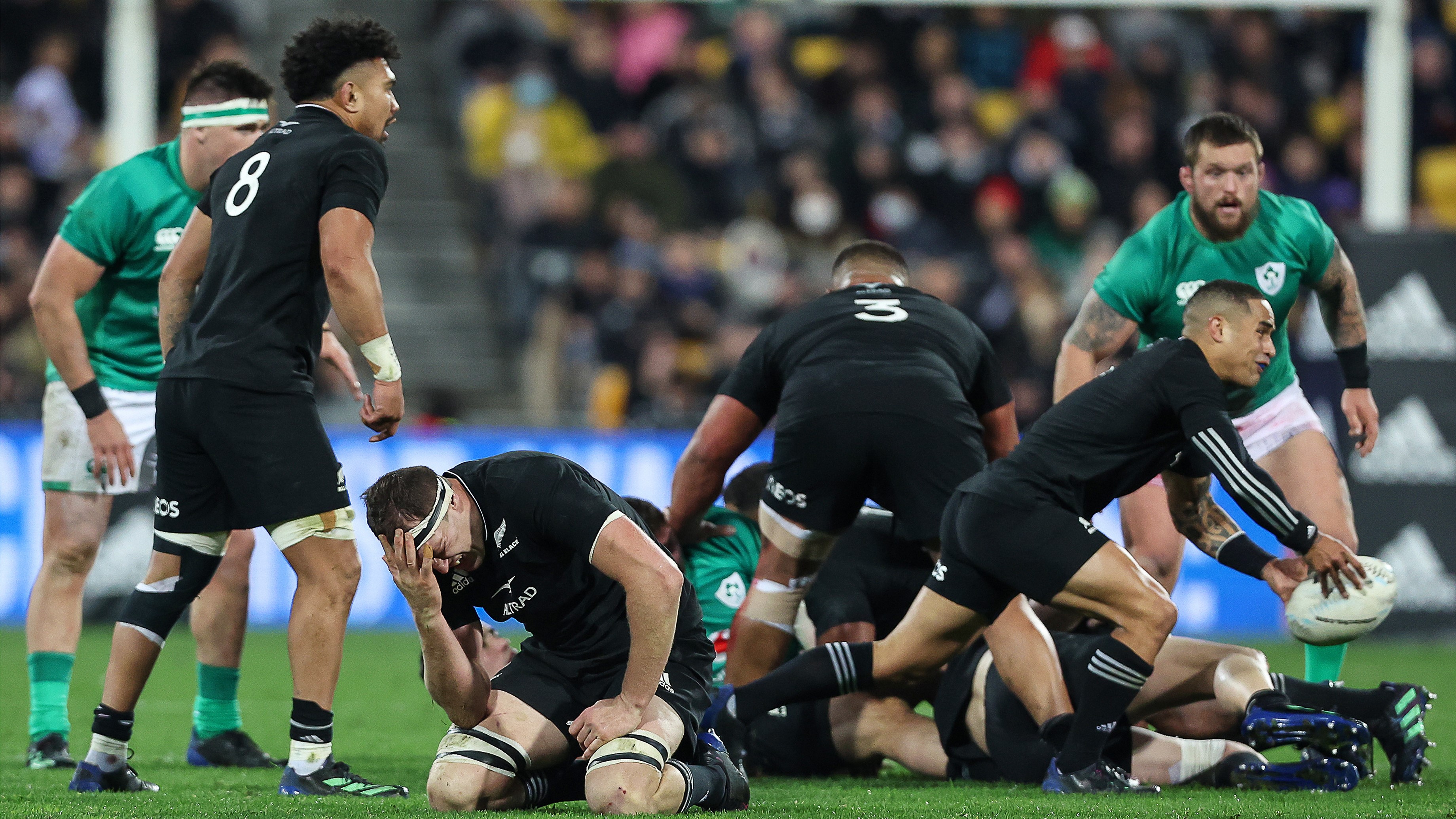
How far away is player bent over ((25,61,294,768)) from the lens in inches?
239

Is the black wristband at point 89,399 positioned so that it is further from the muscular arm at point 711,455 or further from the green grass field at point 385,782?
the muscular arm at point 711,455

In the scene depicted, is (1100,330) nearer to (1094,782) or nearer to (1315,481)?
(1315,481)

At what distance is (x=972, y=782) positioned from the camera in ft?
18.5

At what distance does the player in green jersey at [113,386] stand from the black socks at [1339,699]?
3.37 metres

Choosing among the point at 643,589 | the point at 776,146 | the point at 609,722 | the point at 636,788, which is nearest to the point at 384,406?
the point at 643,589

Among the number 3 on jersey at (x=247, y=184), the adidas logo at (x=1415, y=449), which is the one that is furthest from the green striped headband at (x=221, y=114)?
the adidas logo at (x=1415, y=449)

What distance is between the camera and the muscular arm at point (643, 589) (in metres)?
4.46

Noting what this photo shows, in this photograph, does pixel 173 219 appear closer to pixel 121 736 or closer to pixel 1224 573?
pixel 121 736

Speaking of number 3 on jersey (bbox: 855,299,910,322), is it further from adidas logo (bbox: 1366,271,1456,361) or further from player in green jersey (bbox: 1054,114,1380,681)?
adidas logo (bbox: 1366,271,1456,361)

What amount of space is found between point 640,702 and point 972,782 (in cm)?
155

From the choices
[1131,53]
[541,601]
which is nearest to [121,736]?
[541,601]

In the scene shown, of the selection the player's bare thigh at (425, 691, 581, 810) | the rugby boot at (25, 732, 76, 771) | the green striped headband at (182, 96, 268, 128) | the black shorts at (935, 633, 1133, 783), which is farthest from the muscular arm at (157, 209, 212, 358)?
the black shorts at (935, 633, 1133, 783)

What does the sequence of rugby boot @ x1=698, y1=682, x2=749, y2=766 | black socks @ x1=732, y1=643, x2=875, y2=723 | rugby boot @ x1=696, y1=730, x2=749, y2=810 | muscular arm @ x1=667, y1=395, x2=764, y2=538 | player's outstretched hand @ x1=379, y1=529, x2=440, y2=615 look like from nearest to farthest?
player's outstretched hand @ x1=379, y1=529, x2=440, y2=615, rugby boot @ x1=696, y1=730, x2=749, y2=810, black socks @ x1=732, y1=643, x2=875, y2=723, rugby boot @ x1=698, y1=682, x2=749, y2=766, muscular arm @ x1=667, y1=395, x2=764, y2=538

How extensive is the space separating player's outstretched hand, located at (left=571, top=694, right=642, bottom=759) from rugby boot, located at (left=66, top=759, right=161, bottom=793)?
1583 mm
